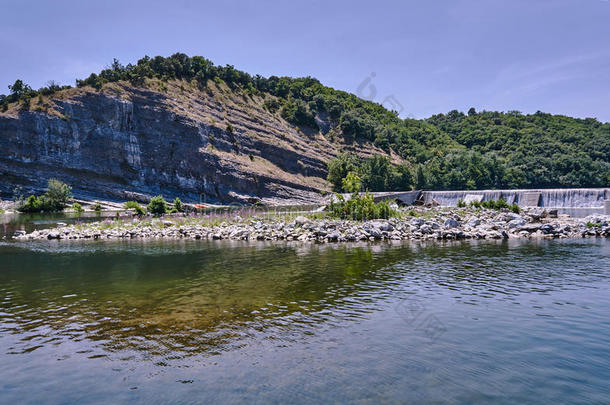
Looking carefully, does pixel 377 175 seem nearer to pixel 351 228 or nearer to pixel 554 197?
pixel 554 197

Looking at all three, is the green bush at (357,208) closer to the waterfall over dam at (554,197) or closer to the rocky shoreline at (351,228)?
the rocky shoreline at (351,228)

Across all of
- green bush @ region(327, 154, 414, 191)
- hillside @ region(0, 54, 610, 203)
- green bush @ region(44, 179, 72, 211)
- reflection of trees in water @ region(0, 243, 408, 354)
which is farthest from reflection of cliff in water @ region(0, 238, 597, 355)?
green bush @ region(327, 154, 414, 191)

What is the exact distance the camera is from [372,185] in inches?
4353

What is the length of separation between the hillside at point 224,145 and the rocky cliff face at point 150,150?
0.27m

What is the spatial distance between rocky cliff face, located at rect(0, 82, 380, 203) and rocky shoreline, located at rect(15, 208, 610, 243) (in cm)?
5956

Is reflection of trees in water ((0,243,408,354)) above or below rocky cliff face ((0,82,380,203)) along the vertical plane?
below

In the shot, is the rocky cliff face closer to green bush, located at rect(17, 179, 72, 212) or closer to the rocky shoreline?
green bush, located at rect(17, 179, 72, 212)

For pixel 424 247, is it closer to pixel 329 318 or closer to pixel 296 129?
pixel 329 318

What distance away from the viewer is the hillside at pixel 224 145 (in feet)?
312

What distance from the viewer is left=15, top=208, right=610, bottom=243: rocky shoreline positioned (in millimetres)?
32719

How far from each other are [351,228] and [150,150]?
83.3 meters

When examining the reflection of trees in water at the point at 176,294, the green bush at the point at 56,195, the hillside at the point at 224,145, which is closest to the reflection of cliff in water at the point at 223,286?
the reflection of trees in water at the point at 176,294

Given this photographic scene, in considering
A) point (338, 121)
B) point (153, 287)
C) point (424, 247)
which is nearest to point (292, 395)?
point (153, 287)

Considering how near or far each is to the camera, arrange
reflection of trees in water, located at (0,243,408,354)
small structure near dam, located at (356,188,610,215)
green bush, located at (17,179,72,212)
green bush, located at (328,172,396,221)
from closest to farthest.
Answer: reflection of trees in water, located at (0,243,408,354) → green bush, located at (328,172,396,221) → small structure near dam, located at (356,188,610,215) → green bush, located at (17,179,72,212)
